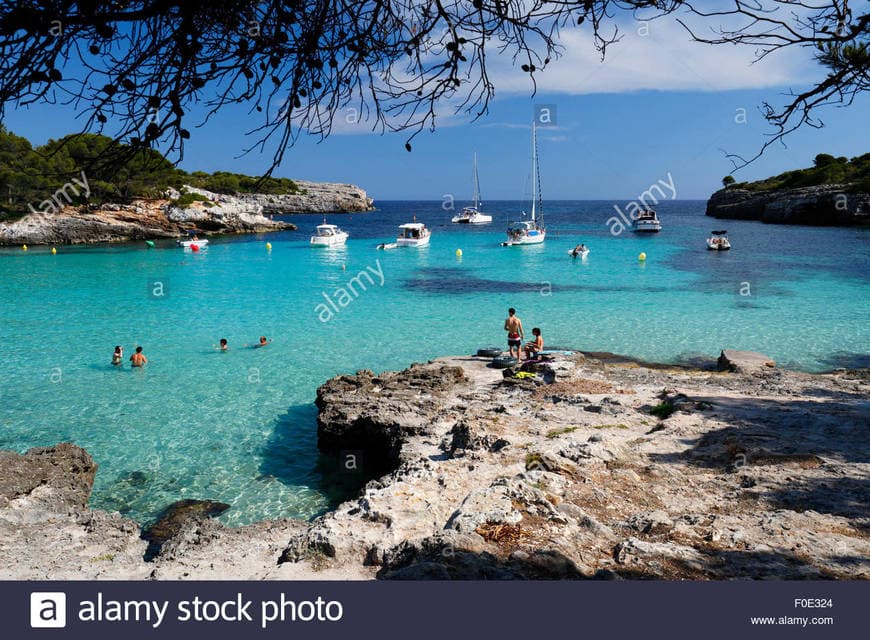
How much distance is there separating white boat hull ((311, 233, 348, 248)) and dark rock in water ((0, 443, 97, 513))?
2076 inches

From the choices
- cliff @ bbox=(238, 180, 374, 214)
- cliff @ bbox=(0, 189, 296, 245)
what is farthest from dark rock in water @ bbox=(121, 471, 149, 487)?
cliff @ bbox=(238, 180, 374, 214)

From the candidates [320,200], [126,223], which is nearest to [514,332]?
[126,223]

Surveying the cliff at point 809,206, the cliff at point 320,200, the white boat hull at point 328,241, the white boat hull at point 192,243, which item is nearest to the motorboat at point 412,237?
the white boat hull at point 328,241

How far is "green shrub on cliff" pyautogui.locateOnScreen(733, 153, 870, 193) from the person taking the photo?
72900mm

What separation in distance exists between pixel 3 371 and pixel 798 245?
6377 cm

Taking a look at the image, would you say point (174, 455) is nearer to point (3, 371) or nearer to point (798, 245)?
point (3, 371)

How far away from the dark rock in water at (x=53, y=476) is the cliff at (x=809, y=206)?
85.3 metres

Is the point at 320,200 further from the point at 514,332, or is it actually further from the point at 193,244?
the point at 514,332

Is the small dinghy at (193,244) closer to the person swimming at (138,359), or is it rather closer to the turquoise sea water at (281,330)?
the turquoise sea water at (281,330)

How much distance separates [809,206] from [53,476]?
293ft

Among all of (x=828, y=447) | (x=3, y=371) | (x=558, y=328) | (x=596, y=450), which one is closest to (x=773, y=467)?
(x=828, y=447)

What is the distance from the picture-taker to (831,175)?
261 feet

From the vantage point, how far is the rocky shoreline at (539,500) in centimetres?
570

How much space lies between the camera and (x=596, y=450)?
8883 millimetres
